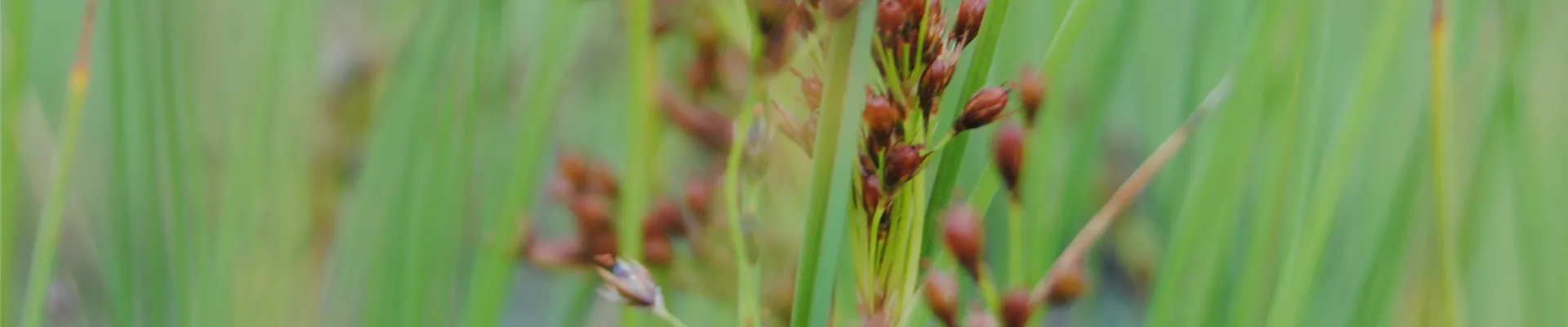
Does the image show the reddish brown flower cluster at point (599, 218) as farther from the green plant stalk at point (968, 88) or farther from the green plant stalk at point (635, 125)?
the green plant stalk at point (968, 88)

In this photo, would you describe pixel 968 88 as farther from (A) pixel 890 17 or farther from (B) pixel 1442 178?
(B) pixel 1442 178

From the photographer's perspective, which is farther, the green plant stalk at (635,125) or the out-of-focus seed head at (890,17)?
the green plant stalk at (635,125)

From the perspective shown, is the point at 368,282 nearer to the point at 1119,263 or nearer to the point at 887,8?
the point at 887,8

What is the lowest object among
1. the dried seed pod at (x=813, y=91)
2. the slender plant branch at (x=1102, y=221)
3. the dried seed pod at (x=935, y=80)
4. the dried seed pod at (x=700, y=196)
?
the dried seed pod at (x=700, y=196)

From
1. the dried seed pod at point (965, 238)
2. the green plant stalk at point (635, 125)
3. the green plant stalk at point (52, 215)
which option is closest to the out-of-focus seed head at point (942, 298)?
the dried seed pod at point (965, 238)

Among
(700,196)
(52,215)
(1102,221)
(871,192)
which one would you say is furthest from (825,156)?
(52,215)

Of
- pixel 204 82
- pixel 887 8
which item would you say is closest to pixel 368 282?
pixel 204 82
